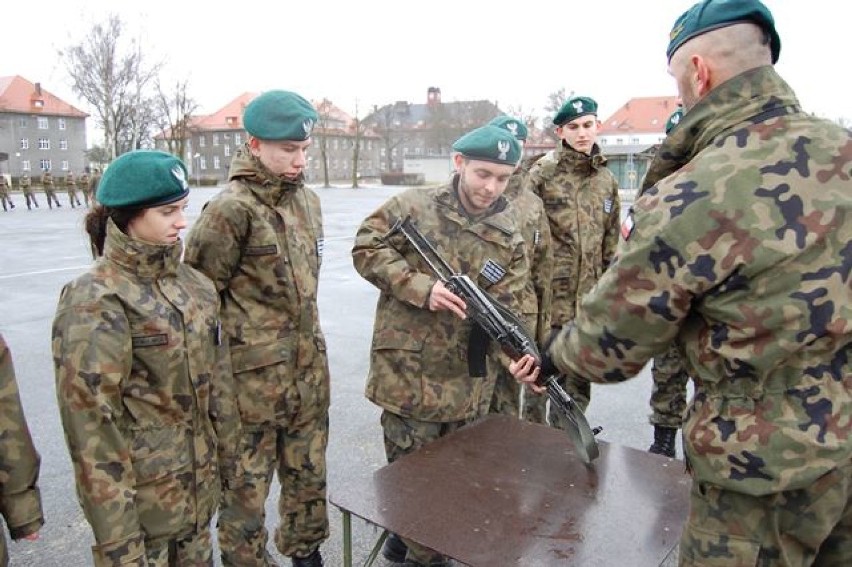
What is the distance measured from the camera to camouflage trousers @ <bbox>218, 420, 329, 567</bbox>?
9.02ft

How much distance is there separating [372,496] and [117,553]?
31.6 inches

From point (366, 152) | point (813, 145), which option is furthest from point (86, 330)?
point (366, 152)

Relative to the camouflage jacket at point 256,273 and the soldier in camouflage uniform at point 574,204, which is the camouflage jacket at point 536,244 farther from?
the camouflage jacket at point 256,273

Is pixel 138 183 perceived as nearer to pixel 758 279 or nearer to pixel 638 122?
pixel 758 279

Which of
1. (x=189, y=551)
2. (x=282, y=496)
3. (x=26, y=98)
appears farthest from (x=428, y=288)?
(x=26, y=98)

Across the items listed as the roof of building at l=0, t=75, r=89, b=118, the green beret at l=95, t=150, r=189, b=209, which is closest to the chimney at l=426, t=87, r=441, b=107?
the roof of building at l=0, t=75, r=89, b=118

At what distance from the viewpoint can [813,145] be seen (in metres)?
1.56

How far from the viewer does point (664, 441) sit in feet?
14.6

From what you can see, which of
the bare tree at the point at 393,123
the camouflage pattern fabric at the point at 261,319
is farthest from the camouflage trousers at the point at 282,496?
the bare tree at the point at 393,123

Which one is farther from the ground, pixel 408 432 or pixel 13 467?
pixel 13 467

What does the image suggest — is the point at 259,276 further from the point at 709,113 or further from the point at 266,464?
the point at 709,113

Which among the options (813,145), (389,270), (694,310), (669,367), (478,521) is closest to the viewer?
(813,145)

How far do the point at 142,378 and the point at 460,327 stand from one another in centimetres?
143

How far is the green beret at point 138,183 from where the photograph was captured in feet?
6.96
